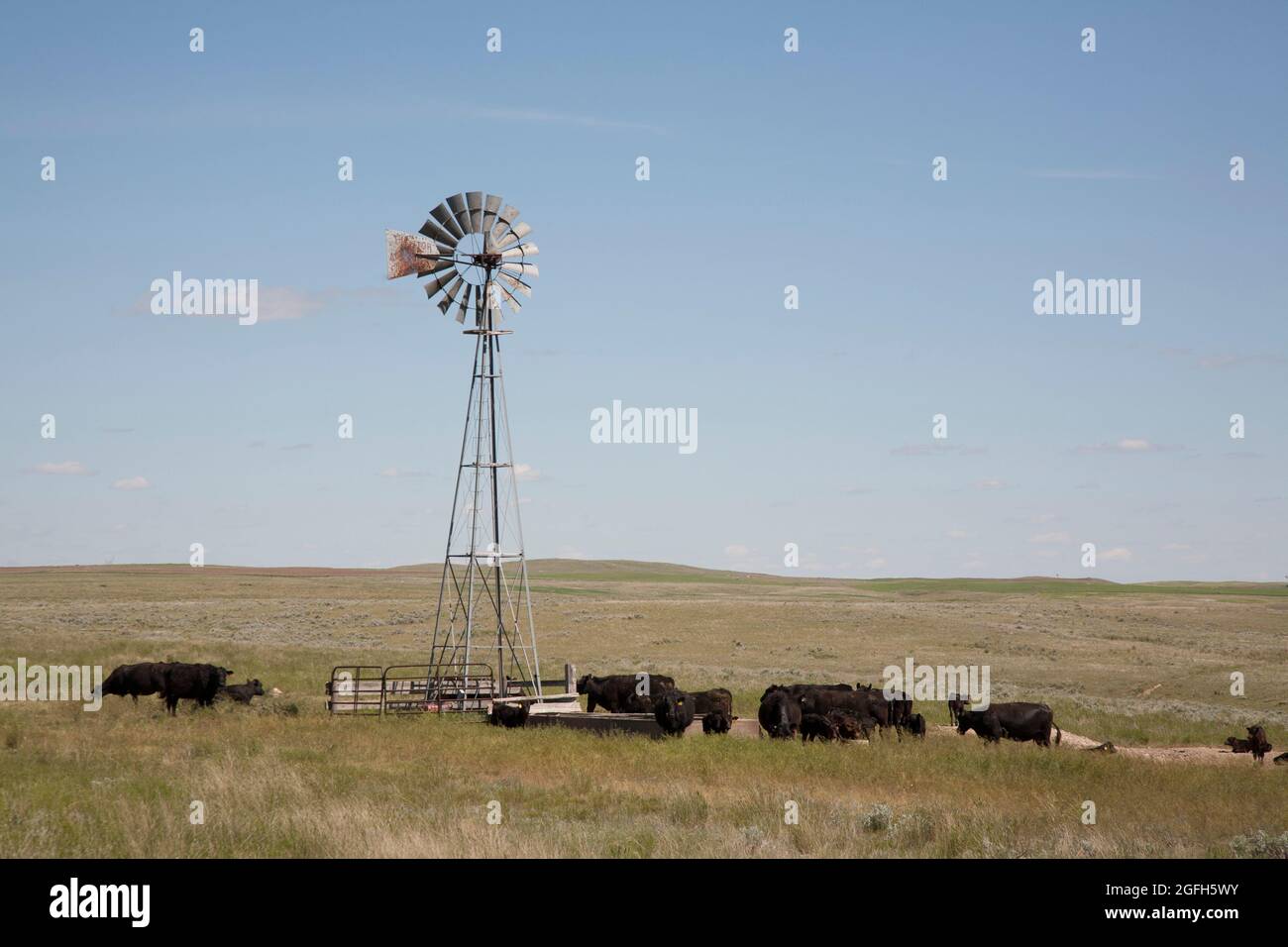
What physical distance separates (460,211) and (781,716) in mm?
14245

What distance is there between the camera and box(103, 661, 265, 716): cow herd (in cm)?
2780

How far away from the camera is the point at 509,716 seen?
26234mm

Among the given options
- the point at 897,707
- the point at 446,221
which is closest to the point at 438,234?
the point at 446,221

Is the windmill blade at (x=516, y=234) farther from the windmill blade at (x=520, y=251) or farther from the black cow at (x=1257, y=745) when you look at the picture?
the black cow at (x=1257, y=745)

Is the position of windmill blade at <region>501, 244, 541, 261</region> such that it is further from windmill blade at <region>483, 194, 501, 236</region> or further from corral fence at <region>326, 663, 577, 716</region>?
corral fence at <region>326, 663, 577, 716</region>

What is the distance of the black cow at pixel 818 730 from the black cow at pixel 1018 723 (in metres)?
3.09

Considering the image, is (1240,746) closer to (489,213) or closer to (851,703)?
(851,703)

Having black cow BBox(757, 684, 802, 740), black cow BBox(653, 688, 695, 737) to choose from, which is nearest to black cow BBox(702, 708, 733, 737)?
black cow BBox(653, 688, 695, 737)
